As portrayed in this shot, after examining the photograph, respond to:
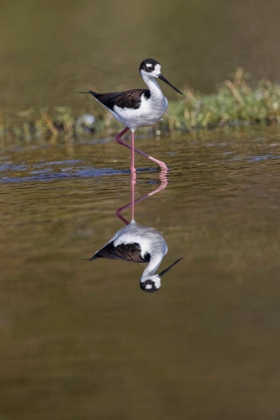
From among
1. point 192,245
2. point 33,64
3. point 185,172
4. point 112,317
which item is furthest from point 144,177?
point 33,64

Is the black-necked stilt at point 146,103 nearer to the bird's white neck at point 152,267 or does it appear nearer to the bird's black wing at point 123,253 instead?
the bird's black wing at point 123,253

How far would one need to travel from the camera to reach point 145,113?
855 centimetres

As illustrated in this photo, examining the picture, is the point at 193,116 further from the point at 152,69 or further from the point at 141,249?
the point at 141,249

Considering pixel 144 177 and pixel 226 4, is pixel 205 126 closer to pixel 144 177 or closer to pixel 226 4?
pixel 144 177

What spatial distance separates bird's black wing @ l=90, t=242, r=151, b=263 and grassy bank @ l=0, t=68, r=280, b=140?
19.4ft

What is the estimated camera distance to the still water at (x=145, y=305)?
11.5 feet

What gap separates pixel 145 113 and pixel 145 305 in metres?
4.24

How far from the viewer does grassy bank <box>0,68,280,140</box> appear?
11.5 m

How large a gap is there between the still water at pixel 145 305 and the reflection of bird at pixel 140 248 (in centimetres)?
6

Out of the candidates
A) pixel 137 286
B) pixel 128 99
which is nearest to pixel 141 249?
pixel 137 286

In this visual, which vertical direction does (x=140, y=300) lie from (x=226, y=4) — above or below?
below

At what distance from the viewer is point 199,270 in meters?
5.02

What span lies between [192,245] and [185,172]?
9.35 feet

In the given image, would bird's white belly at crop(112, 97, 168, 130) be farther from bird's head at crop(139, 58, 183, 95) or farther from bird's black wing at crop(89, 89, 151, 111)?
bird's head at crop(139, 58, 183, 95)
